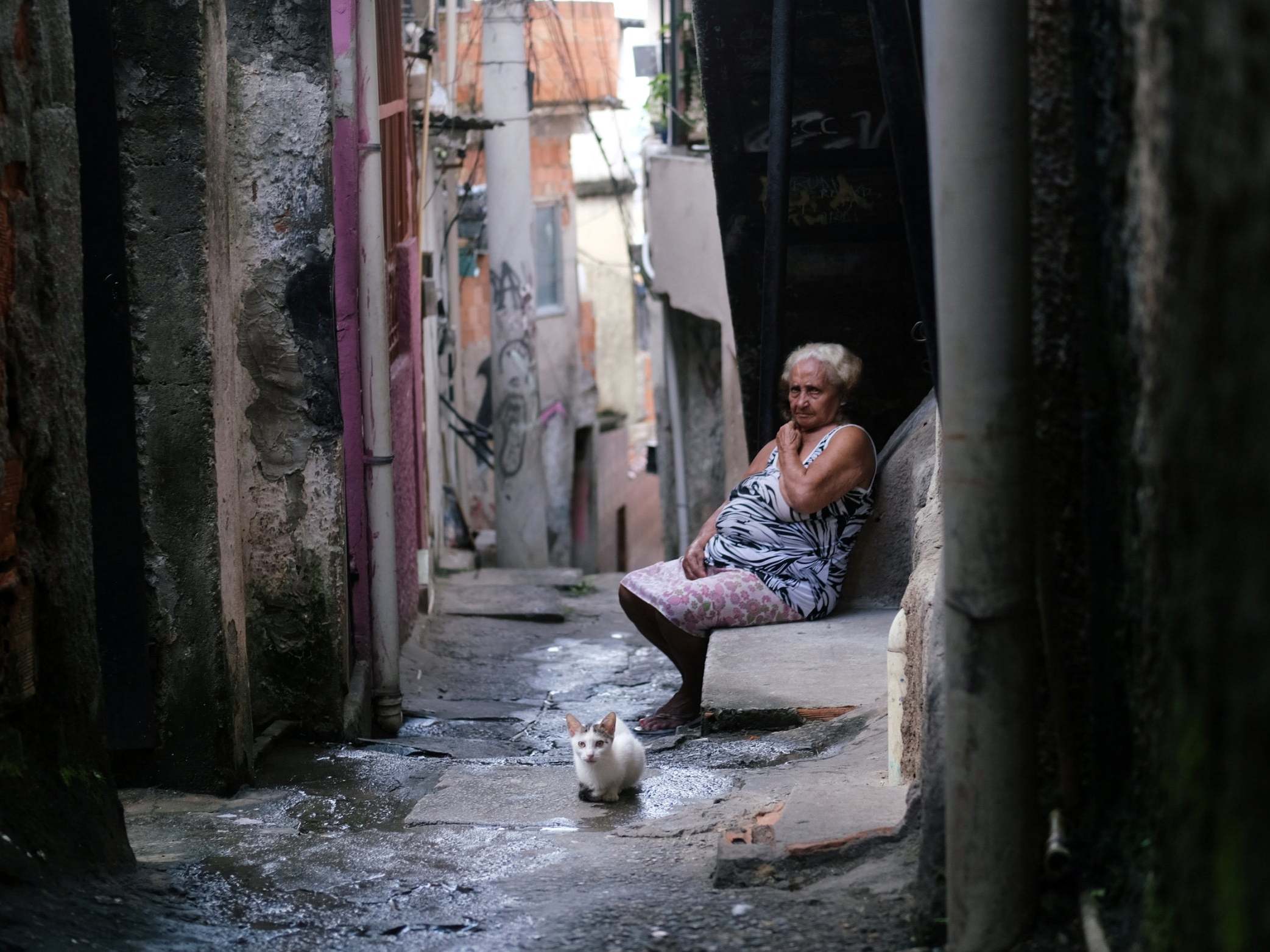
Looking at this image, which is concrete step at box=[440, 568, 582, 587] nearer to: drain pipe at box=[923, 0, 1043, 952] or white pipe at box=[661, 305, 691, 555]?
white pipe at box=[661, 305, 691, 555]

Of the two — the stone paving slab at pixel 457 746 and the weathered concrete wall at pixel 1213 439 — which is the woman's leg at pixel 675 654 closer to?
the stone paving slab at pixel 457 746

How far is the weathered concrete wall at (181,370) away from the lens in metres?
3.61

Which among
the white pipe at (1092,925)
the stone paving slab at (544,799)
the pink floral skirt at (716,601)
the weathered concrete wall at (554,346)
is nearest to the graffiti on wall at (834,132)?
the pink floral skirt at (716,601)

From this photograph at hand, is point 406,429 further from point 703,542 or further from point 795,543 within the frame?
point 795,543

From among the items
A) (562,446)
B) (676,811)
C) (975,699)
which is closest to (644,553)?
(562,446)

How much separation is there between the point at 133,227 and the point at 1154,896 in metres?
2.95

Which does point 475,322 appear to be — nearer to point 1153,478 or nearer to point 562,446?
point 562,446

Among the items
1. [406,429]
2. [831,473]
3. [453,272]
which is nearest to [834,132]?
[831,473]

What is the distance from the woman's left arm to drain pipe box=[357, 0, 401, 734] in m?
1.56

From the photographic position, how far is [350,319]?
5.34m

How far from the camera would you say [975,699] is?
6.65ft

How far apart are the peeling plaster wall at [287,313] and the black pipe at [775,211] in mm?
1579

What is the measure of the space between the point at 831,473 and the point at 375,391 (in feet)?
5.77

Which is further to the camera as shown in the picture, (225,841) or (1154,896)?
(225,841)
